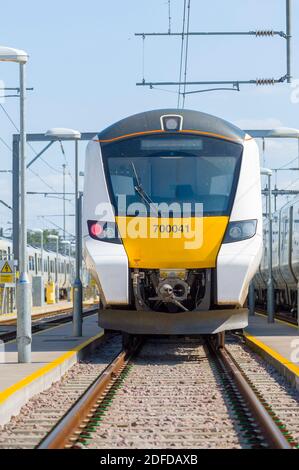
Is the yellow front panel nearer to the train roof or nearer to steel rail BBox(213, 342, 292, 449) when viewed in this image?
the train roof

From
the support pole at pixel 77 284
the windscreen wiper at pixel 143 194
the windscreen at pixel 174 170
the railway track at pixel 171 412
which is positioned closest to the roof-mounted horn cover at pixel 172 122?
the windscreen at pixel 174 170

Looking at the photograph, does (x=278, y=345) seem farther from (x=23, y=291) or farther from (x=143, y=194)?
(x=23, y=291)

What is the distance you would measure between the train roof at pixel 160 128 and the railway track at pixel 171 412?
3.34 metres

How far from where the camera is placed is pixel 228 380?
11789 mm

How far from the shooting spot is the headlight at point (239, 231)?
13586 mm

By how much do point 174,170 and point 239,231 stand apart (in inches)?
52.7

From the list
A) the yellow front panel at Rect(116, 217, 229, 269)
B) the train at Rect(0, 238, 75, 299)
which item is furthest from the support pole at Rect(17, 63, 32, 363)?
the train at Rect(0, 238, 75, 299)

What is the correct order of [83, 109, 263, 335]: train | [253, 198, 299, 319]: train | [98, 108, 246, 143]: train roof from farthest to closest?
[253, 198, 299, 319]: train, [98, 108, 246, 143]: train roof, [83, 109, 263, 335]: train

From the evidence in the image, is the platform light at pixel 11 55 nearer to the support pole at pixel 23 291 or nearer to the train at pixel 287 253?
the support pole at pixel 23 291

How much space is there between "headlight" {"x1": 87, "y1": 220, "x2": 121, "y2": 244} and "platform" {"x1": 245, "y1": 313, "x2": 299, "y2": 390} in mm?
2803

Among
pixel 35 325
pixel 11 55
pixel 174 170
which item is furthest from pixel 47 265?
pixel 11 55

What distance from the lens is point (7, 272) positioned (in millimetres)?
28422

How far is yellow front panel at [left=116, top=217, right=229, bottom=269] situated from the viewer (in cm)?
1342
